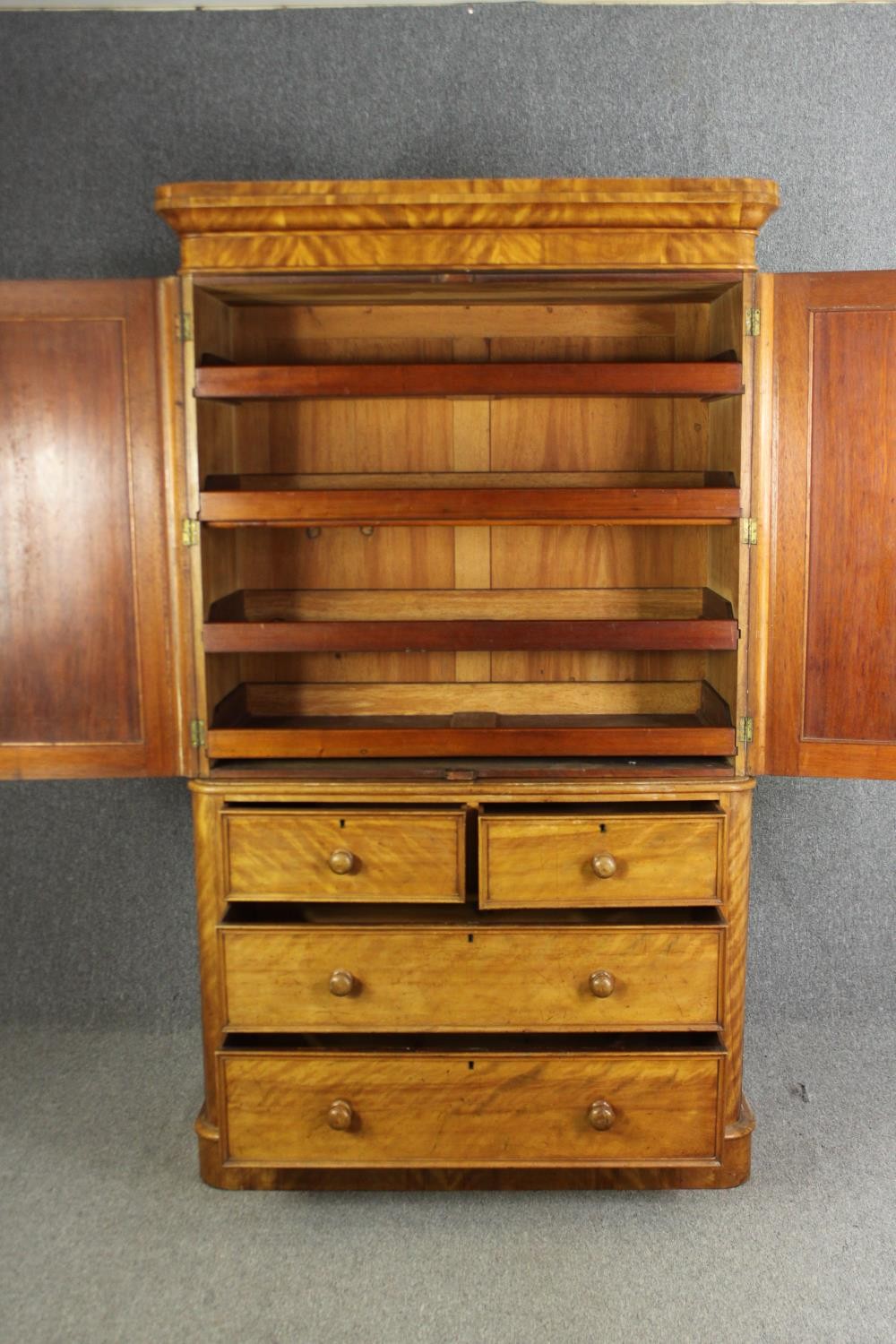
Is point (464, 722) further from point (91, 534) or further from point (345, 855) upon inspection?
point (91, 534)

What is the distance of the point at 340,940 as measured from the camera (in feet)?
7.33

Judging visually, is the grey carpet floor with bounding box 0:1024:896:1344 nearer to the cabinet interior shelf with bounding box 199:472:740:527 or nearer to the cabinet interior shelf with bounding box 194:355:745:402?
the cabinet interior shelf with bounding box 199:472:740:527

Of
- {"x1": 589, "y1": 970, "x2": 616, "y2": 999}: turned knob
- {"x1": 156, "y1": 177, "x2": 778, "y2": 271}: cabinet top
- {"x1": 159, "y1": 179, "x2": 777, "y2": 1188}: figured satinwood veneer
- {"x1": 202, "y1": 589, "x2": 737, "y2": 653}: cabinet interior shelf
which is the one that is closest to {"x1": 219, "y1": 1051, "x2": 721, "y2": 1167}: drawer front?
{"x1": 159, "y1": 179, "x2": 777, "y2": 1188}: figured satinwood veneer

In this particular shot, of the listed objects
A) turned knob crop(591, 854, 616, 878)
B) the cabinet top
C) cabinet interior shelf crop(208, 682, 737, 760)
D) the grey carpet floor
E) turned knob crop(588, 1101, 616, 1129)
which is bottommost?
the grey carpet floor

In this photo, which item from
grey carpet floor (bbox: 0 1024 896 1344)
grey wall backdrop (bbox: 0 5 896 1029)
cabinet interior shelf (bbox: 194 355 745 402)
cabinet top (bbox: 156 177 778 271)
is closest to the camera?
grey carpet floor (bbox: 0 1024 896 1344)

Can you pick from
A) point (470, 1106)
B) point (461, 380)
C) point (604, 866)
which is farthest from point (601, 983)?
point (461, 380)

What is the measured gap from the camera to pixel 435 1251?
7.01 feet

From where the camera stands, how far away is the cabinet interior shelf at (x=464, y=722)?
2256mm

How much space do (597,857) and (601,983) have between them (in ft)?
0.71

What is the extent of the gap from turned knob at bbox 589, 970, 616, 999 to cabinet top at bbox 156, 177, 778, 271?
118 centimetres

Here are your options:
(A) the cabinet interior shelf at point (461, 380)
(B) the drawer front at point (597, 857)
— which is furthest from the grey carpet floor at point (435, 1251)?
(A) the cabinet interior shelf at point (461, 380)

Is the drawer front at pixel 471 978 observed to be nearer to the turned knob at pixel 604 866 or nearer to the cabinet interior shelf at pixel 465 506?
the turned knob at pixel 604 866

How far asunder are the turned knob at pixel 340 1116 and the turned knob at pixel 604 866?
59cm

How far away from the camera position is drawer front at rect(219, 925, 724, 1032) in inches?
87.9
